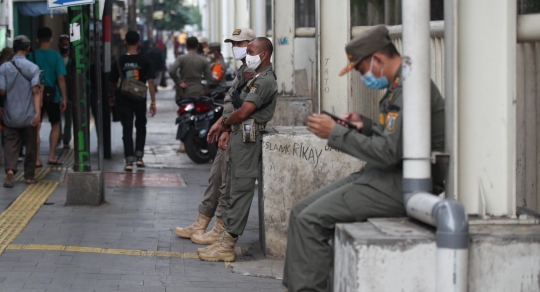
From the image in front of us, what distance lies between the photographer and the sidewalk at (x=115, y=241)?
615 centimetres

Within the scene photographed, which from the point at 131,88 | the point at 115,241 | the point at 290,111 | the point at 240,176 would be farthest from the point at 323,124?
the point at 131,88

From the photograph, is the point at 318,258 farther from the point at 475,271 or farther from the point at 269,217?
the point at 269,217

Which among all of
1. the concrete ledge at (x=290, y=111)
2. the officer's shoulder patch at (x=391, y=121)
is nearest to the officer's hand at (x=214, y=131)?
the concrete ledge at (x=290, y=111)

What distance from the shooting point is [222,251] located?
689 cm

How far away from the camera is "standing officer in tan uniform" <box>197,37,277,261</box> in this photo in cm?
670

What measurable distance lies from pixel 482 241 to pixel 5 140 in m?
7.29

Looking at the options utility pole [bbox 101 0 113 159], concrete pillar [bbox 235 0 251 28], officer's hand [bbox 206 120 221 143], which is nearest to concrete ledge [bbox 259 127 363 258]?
officer's hand [bbox 206 120 221 143]

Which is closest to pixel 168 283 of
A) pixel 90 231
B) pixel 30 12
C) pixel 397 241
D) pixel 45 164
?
pixel 90 231

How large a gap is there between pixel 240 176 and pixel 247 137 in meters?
0.30

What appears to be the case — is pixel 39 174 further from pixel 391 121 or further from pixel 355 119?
pixel 391 121

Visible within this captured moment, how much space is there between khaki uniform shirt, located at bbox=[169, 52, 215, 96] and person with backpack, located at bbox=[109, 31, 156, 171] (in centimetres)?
168

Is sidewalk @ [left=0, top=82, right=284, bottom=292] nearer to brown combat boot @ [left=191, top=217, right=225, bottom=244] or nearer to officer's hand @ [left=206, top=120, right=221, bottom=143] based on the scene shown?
brown combat boot @ [left=191, top=217, right=225, bottom=244]

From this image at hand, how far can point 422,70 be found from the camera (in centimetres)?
421

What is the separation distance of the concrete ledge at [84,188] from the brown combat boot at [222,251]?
2.51 meters
